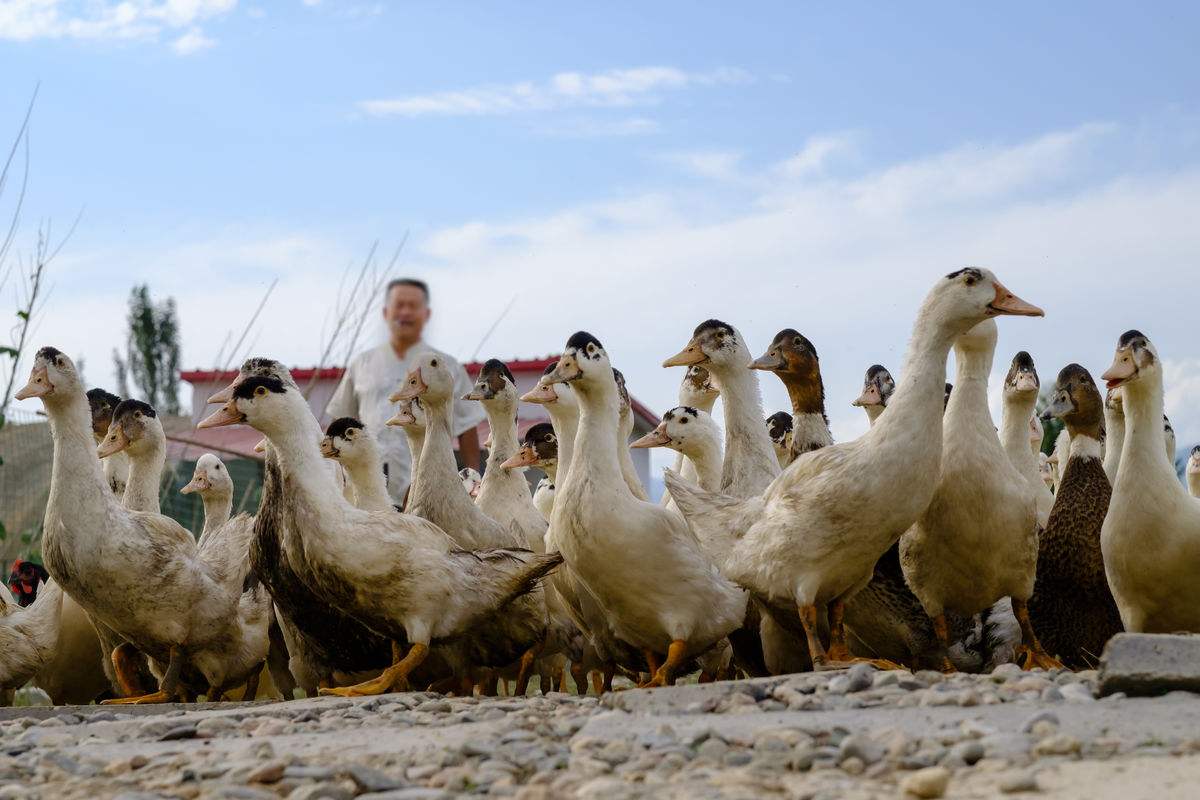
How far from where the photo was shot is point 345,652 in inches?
281

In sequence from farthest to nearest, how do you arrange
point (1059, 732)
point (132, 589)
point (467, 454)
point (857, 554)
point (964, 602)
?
point (467, 454)
point (132, 589)
point (964, 602)
point (857, 554)
point (1059, 732)

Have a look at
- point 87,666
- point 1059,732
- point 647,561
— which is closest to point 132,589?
point 87,666

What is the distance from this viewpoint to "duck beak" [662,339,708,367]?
26.0ft

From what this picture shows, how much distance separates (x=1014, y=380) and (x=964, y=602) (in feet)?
5.95

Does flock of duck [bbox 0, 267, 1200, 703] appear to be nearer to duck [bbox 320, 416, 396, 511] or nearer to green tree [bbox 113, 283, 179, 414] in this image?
duck [bbox 320, 416, 396, 511]

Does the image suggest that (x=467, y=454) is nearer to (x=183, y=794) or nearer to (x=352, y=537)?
(x=352, y=537)

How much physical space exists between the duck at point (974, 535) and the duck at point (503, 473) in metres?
Answer: 2.59

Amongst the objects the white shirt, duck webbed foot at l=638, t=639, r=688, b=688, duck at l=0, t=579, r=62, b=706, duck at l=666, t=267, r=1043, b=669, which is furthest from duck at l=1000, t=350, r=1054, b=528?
duck at l=0, t=579, r=62, b=706


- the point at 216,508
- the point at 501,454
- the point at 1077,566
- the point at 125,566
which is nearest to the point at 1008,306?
the point at 1077,566

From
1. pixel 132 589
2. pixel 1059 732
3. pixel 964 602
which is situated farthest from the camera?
pixel 132 589

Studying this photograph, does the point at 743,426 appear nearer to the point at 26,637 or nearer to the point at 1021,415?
the point at 1021,415

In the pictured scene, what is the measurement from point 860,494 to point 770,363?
170 centimetres

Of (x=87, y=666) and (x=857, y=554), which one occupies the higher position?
(x=857, y=554)

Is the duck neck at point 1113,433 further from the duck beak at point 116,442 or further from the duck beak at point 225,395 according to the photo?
the duck beak at point 116,442
